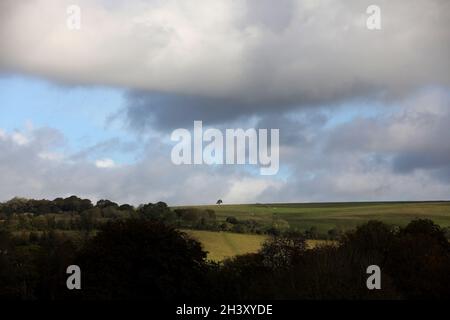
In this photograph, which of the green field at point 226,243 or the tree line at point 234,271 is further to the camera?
the green field at point 226,243

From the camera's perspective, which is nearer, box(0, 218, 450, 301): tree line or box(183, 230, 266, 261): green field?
box(0, 218, 450, 301): tree line

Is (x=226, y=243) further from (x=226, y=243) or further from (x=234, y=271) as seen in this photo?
(x=234, y=271)

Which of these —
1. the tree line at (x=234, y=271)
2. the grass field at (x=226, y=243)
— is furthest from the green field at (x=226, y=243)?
the tree line at (x=234, y=271)

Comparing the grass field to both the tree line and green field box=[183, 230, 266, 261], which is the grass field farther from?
the tree line

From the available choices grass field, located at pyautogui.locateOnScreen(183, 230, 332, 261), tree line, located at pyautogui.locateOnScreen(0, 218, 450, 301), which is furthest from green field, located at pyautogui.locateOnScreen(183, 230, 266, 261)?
tree line, located at pyautogui.locateOnScreen(0, 218, 450, 301)

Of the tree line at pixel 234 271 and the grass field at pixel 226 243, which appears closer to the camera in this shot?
the tree line at pixel 234 271

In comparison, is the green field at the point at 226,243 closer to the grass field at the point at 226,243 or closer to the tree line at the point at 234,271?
the grass field at the point at 226,243

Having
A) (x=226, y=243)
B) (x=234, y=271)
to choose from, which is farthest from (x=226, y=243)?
(x=234, y=271)

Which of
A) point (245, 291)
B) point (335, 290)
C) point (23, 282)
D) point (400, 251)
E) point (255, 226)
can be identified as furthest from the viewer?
point (255, 226)
